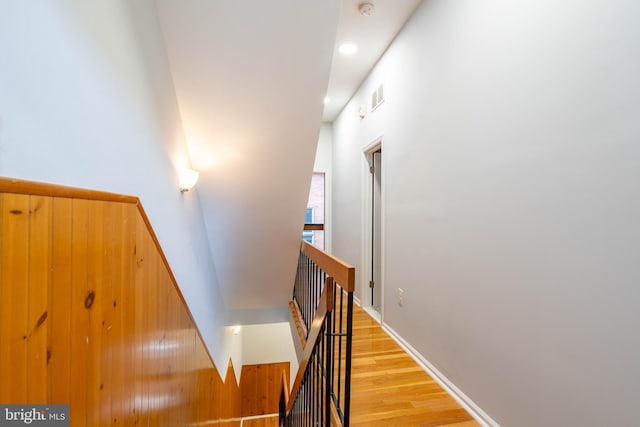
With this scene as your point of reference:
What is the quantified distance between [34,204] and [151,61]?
1.15 meters

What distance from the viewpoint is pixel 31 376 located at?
51cm

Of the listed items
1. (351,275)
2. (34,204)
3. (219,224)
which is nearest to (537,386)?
(351,275)

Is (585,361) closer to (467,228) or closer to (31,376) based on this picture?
(467,228)

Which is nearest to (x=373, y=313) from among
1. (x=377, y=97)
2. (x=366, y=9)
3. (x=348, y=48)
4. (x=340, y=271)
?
(x=340, y=271)

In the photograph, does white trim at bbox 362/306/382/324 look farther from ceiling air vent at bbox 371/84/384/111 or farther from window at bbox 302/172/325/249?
ceiling air vent at bbox 371/84/384/111

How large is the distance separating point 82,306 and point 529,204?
179 cm

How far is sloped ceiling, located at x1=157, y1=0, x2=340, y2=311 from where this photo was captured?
1.49m

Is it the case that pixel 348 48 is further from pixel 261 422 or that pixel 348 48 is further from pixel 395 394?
pixel 261 422

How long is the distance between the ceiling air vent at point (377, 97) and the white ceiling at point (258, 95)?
34 centimetres

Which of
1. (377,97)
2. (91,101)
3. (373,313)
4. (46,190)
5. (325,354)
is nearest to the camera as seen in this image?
(46,190)

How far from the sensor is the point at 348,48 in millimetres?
2869

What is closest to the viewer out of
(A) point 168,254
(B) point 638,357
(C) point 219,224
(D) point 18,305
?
(D) point 18,305

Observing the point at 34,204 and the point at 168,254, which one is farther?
the point at 168,254

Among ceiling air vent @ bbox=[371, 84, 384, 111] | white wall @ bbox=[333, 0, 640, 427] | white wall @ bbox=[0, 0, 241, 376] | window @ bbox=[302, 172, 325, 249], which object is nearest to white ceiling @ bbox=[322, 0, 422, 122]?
white wall @ bbox=[333, 0, 640, 427]
